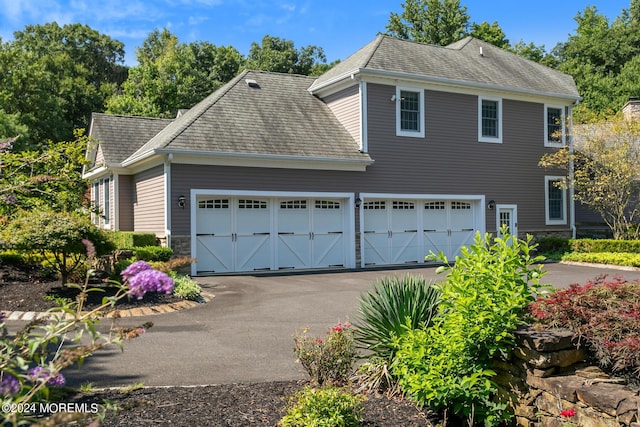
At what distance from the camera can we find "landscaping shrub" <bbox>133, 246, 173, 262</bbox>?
571 inches

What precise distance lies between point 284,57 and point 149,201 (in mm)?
27801

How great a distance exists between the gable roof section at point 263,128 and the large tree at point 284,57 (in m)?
22.4

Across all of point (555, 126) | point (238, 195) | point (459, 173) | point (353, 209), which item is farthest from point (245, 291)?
point (555, 126)

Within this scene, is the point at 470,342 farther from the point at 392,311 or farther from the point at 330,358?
the point at 330,358

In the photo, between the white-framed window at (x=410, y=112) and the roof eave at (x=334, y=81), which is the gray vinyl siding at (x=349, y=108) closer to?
the roof eave at (x=334, y=81)

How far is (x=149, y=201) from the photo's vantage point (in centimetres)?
1834

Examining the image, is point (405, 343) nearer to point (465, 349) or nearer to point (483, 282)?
point (465, 349)

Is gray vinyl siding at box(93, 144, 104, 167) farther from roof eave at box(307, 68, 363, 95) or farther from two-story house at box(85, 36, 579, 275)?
roof eave at box(307, 68, 363, 95)

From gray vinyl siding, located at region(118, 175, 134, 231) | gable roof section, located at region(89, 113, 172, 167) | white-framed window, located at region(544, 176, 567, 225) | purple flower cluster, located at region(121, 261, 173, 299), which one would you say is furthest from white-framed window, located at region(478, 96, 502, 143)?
purple flower cluster, located at region(121, 261, 173, 299)

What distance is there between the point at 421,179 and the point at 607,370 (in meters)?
15.1

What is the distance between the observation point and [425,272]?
1750 centimetres

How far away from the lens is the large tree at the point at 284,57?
43.3 m

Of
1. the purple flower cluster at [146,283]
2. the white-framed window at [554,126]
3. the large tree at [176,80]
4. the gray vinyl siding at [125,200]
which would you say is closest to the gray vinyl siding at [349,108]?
the gray vinyl siding at [125,200]

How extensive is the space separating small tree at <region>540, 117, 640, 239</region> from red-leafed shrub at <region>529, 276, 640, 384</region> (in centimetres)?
1803
